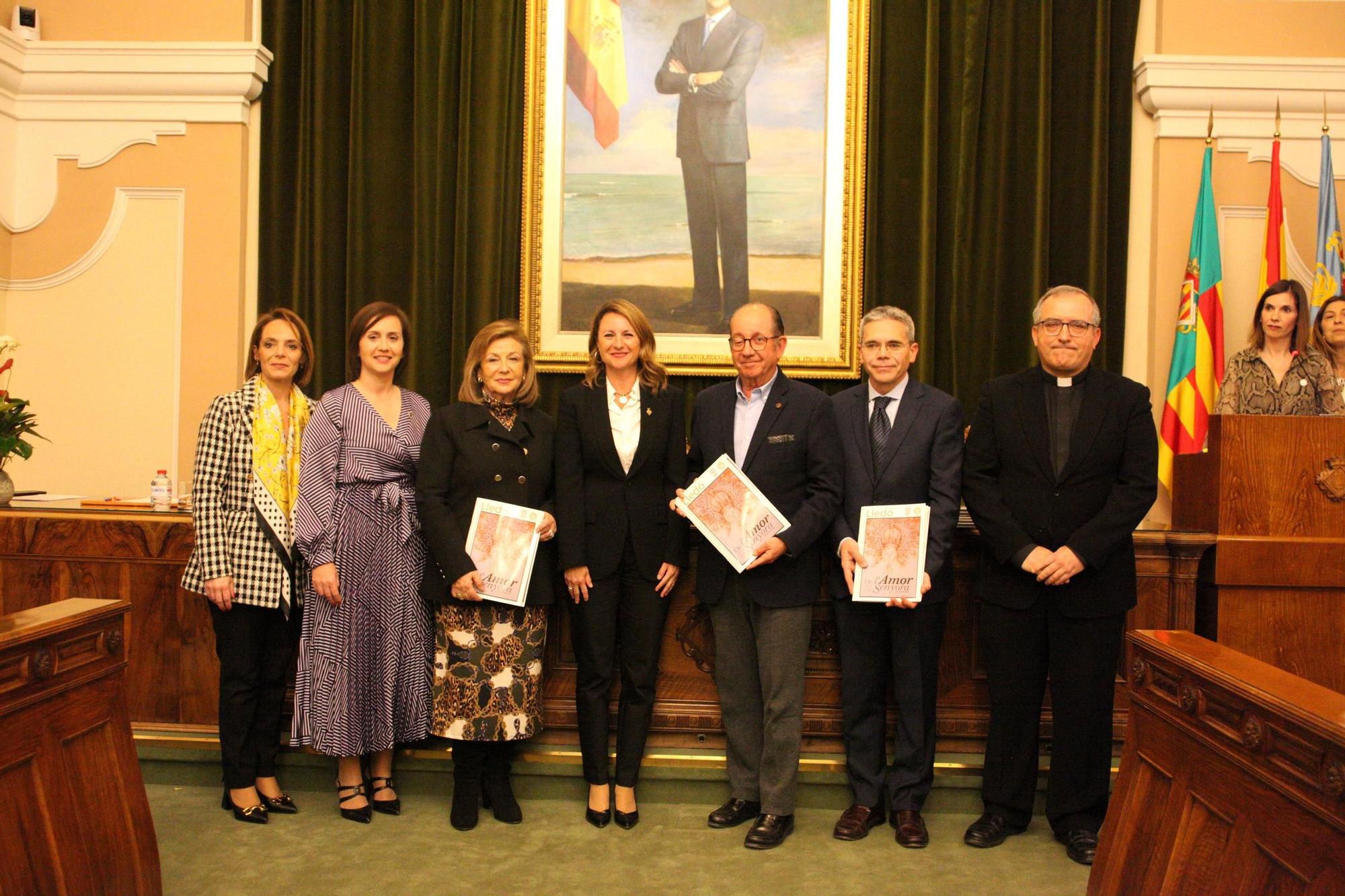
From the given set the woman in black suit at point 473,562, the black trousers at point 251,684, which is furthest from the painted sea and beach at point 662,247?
the black trousers at point 251,684

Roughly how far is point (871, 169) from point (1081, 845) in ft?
10.4

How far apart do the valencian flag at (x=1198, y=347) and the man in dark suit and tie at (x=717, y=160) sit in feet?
6.77

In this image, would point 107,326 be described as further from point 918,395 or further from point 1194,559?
point 1194,559

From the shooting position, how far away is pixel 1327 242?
15.0ft

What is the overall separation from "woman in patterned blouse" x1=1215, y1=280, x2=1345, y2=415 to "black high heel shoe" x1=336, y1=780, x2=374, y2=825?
3.48 m

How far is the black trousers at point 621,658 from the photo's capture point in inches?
124

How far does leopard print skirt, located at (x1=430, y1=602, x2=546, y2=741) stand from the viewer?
3111 mm

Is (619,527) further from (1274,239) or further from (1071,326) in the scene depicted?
(1274,239)

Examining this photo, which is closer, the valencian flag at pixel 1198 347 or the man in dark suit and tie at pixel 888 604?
the man in dark suit and tie at pixel 888 604

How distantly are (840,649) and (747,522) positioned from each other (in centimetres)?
55

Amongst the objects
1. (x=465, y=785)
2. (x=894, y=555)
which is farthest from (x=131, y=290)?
(x=894, y=555)

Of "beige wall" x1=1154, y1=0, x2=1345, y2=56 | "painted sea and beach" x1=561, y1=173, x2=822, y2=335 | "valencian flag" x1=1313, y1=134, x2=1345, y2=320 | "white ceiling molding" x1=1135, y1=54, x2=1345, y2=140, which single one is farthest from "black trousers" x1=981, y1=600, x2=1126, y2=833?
"beige wall" x1=1154, y1=0, x2=1345, y2=56

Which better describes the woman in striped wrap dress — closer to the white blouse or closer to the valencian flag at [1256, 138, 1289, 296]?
the white blouse

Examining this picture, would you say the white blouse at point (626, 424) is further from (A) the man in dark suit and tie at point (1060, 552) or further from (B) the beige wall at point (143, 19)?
(B) the beige wall at point (143, 19)
